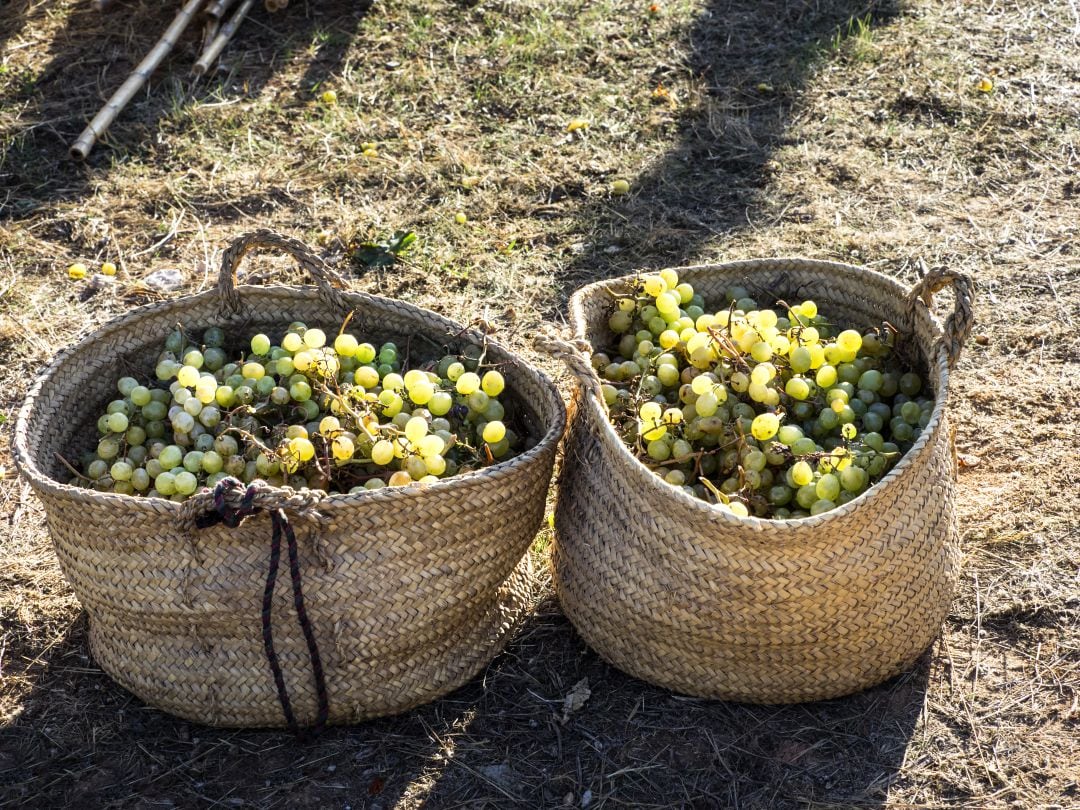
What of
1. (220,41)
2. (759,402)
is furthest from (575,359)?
(220,41)

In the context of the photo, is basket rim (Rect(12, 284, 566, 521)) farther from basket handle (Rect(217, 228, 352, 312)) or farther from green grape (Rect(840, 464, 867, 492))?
green grape (Rect(840, 464, 867, 492))

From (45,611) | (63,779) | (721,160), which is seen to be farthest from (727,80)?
(63,779)

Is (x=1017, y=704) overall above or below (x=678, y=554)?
below

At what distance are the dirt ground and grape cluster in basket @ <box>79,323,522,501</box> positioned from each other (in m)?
0.51

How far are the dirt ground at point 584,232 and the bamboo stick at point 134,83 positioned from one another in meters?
0.08

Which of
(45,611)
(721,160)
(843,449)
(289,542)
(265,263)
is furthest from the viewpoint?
(721,160)

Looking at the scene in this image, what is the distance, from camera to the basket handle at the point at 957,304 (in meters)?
2.40

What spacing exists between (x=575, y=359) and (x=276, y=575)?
780 mm

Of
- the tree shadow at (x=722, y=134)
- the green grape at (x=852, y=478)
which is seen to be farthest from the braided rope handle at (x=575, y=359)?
the tree shadow at (x=722, y=134)

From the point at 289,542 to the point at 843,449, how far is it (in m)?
1.19

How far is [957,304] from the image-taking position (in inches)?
95.2

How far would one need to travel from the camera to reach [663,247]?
4109 millimetres

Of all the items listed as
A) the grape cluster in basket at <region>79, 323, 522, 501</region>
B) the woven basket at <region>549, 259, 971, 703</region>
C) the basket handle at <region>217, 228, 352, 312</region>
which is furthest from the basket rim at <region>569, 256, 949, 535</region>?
the basket handle at <region>217, 228, 352, 312</region>

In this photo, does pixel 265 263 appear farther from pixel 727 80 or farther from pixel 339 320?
pixel 727 80
